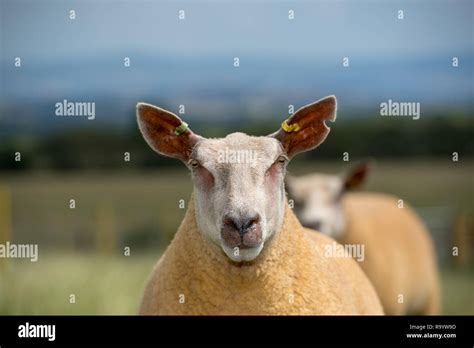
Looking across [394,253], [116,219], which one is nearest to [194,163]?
[394,253]

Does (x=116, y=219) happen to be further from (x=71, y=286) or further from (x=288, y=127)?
(x=288, y=127)

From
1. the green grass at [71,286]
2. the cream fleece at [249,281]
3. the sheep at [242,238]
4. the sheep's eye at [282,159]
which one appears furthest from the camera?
the green grass at [71,286]

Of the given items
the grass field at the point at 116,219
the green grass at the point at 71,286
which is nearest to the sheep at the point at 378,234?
the grass field at the point at 116,219

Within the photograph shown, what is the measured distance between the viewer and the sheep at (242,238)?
6062mm

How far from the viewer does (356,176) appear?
11.6 metres

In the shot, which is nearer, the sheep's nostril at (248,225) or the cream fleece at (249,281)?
the sheep's nostril at (248,225)

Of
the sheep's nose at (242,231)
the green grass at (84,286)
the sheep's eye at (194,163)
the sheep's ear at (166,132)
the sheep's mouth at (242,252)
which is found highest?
the sheep's ear at (166,132)

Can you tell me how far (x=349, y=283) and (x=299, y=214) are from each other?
165 inches

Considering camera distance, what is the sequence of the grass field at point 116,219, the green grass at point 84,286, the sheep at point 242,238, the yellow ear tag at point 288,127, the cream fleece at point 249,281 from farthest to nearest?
1. the grass field at point 116,219
2. the green grass at point 84,286
3. the yellow ear tag at point 288,127
4. the cream fleece at point 249,281
5. the sheep at point 242,238

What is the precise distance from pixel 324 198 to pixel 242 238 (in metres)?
5.63

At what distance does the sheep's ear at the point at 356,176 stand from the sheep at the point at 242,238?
4.75 m

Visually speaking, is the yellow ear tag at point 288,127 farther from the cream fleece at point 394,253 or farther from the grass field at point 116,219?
the grass field at point 116,219

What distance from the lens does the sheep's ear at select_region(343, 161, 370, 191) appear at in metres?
11.5

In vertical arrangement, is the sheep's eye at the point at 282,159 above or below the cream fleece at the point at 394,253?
above
